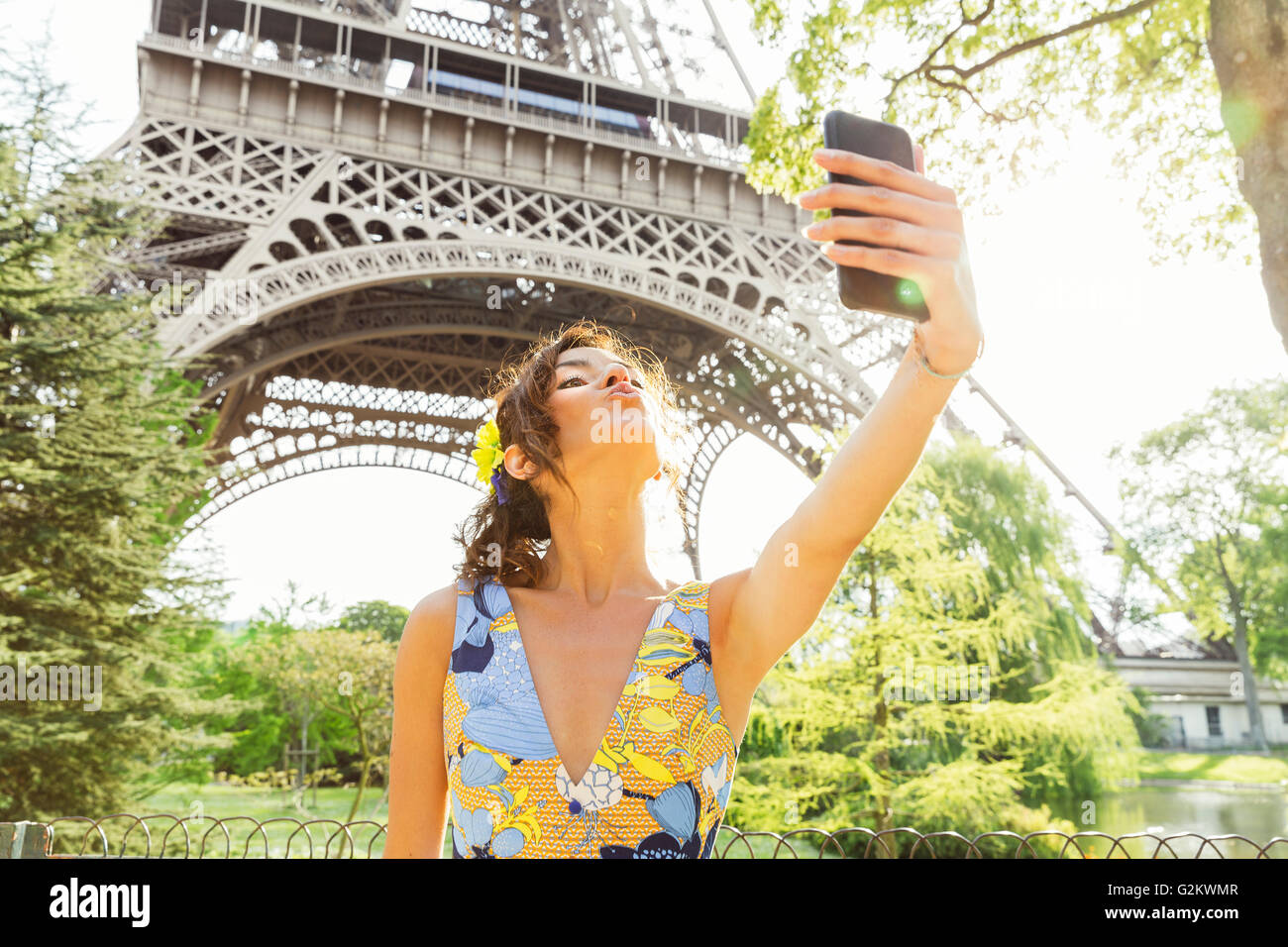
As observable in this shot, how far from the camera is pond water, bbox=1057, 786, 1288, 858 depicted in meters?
12.7

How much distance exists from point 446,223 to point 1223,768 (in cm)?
2229

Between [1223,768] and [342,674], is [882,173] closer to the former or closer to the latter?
[342,674]

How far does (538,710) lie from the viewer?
1.42 m

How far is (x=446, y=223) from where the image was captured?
53.6ft

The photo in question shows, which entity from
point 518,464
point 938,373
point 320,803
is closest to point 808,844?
point 320,803

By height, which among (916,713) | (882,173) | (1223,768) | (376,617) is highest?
(882,173)

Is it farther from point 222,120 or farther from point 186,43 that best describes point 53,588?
point 186,43

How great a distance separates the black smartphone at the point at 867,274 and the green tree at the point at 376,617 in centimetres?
2767

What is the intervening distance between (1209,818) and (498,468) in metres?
18.8

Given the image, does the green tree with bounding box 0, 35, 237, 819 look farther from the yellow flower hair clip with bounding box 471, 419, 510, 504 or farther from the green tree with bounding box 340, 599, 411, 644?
the green tree with bounding box 340, 599, 411, 644

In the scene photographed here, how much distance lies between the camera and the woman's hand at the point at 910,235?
3.43 ft

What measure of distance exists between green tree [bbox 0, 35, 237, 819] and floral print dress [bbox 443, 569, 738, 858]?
8402 millimetres

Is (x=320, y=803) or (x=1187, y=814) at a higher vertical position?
(x=1187, y=814)
